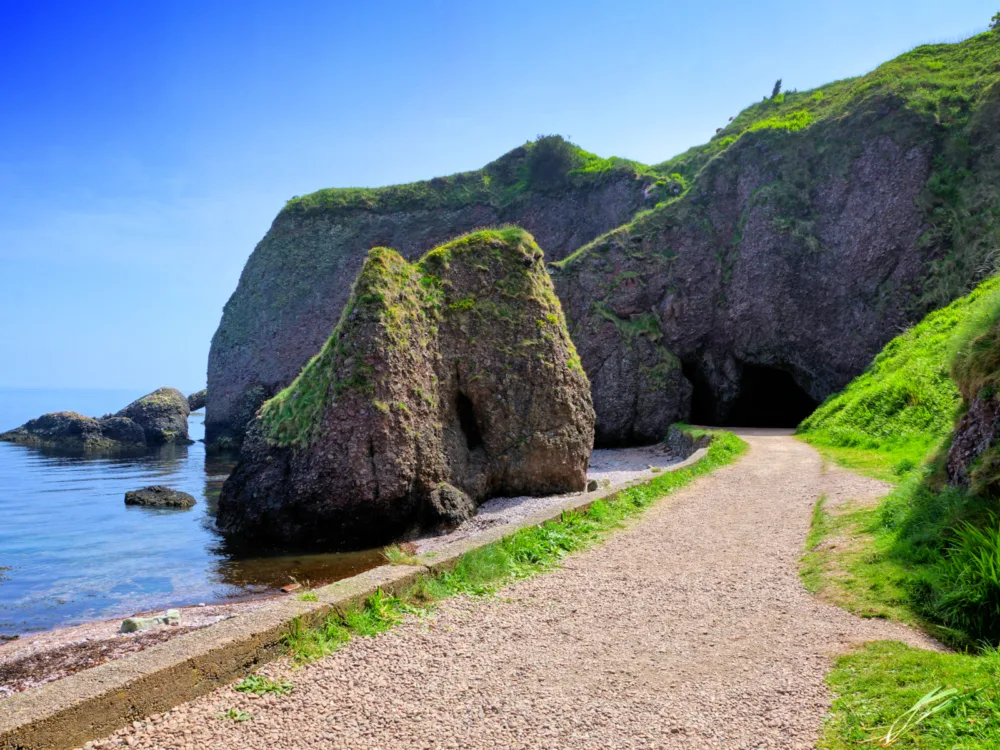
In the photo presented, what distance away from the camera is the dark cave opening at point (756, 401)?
A: 3838 centimetres

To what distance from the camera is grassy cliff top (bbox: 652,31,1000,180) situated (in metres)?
33.1

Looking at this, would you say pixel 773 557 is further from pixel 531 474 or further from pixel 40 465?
pixel 40 465

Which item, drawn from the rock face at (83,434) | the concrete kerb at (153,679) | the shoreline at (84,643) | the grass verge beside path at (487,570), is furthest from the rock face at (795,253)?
the rock face at (83,434)

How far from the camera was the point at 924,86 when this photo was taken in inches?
1361

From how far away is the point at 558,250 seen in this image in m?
53.0

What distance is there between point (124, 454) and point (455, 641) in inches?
1739

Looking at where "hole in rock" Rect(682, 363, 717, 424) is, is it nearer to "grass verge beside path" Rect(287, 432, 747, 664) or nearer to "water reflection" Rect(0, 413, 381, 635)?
"grass verge beside path" Rect(287, 432, 747, 664)

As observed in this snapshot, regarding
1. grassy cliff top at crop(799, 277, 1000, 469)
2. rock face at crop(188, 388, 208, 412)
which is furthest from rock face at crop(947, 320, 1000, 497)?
rock face at crop(188, 388, 208, 412)

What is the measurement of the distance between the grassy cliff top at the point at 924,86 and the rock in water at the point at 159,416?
161ft

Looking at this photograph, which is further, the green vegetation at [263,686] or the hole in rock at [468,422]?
the hole in rock at [468,422]

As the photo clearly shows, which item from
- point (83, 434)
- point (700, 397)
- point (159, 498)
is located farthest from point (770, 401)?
point (83, 434)

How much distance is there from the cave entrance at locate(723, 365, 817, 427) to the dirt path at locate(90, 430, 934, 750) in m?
32.9

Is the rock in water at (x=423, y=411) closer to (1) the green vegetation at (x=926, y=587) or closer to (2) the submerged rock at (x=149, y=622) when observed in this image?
(2) the submerged rock at (x=149, y=622)

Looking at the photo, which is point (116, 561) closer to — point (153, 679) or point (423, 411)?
point (423, 411)
